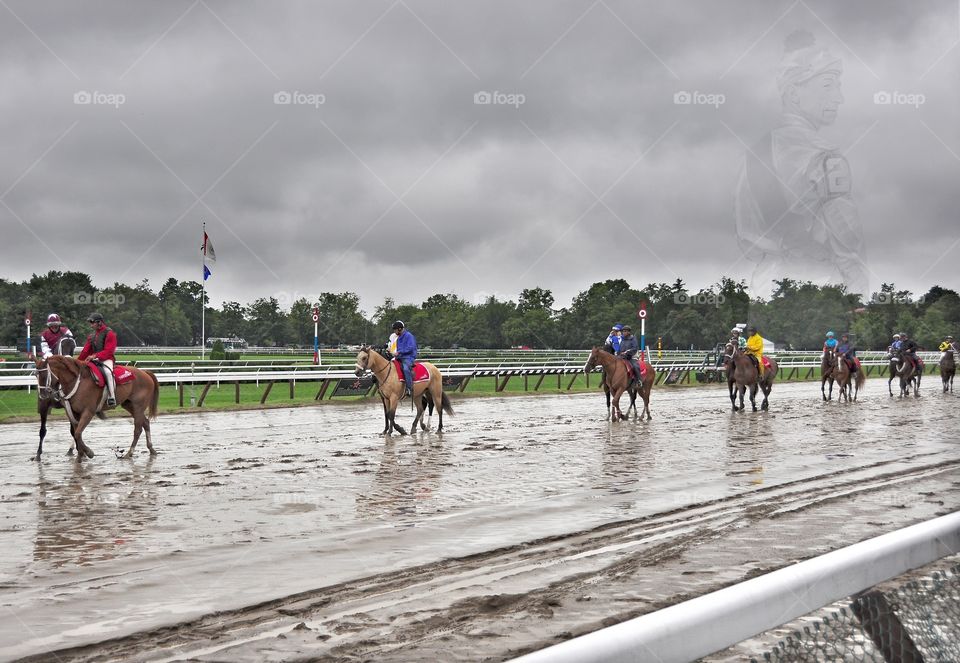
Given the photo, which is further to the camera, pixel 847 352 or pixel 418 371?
pixel 847 352

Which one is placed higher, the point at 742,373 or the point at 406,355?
the point at 406,355

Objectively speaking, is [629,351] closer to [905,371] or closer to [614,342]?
[614,342]

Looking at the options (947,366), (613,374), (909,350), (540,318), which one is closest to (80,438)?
(613,374)

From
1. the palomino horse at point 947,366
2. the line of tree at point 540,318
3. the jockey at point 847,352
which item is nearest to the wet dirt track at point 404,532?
the jockey at point 847,352

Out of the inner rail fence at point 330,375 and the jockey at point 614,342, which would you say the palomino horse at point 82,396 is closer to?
the inner rail fence at point 330,375

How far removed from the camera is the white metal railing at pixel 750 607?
6.84ft

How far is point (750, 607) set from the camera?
2416mm

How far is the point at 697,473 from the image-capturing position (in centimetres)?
1066

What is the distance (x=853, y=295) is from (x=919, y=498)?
4406 inches

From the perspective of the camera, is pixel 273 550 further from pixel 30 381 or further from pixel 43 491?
pixel 30 381

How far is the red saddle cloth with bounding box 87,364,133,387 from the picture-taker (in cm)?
1242

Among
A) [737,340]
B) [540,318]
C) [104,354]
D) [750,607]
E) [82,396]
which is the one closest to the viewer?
[750,607]

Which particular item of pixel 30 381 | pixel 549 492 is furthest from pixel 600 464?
pixel 30 381

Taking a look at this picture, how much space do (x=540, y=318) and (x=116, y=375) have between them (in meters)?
92.3
